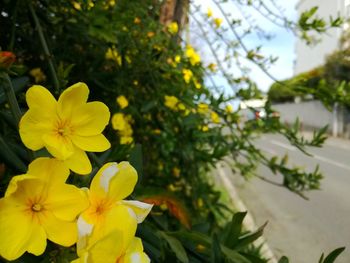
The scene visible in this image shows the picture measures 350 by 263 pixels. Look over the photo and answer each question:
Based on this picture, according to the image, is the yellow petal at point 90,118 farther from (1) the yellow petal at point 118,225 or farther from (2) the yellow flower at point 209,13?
(2) the yellow flower at point 209,13

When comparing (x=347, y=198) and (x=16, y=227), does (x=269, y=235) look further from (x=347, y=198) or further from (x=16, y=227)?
(x=16, y=227)

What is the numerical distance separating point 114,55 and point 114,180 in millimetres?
1231

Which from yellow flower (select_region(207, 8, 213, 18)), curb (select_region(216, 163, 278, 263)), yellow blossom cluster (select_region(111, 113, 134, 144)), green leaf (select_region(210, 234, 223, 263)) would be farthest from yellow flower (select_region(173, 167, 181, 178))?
curb (select_region(216, 163, 278, 263))

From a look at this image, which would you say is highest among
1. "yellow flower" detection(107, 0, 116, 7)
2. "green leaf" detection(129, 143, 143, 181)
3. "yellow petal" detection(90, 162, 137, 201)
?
"yellow petal" detection(90, 162, 137, 201)

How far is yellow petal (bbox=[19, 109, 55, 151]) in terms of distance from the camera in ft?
1.42

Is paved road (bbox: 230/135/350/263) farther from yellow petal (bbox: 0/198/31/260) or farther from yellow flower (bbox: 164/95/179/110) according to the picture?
yellow petal (bbox: 0/198/31/260)

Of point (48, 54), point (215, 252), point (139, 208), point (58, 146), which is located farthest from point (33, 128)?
point (48, 54)

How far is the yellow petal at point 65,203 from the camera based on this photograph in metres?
0.44

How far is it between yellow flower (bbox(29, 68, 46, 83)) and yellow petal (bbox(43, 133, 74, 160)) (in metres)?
1.06

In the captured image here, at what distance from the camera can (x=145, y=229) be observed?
73cm

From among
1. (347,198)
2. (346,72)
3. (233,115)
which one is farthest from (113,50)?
(346,72)

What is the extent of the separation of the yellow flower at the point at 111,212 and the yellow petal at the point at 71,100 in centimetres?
7

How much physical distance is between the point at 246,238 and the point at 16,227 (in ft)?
1.76

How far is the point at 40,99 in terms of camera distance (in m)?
0.45
